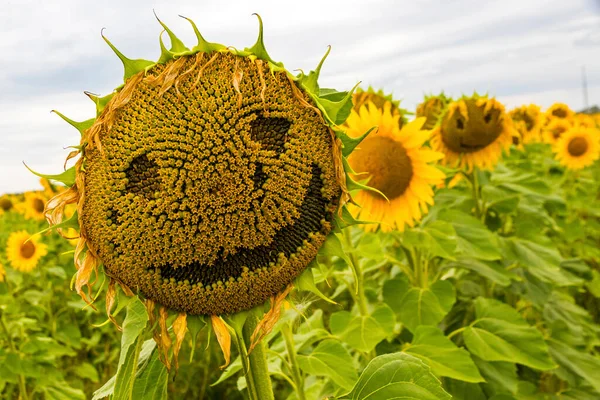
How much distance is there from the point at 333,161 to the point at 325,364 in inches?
40.4

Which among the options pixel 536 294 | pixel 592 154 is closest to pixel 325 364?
pixel 536 294

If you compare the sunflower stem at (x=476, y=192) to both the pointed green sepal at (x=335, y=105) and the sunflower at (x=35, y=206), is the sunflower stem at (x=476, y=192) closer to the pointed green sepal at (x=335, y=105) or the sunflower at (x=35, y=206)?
the pointed green sepal at (x=335, y=105)

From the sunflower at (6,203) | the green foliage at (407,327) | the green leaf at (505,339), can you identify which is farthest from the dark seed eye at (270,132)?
the sunflower at (6,203)

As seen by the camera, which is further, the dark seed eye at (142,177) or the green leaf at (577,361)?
the green leaf at (577,361)

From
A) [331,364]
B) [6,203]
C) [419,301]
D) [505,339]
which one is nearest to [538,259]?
[505,339]

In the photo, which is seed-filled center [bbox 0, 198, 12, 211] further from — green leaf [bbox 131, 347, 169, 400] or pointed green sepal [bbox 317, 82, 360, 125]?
pointed green sepal [bbox 317, 82, 360, 125]

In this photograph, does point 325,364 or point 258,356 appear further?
point 325,364

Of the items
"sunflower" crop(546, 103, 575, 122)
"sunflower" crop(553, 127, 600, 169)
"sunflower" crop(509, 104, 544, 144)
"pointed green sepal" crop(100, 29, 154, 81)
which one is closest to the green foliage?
"pointed green sepal" crop(100, 29, 154, 81)

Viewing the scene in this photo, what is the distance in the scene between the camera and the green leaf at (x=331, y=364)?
186 cm

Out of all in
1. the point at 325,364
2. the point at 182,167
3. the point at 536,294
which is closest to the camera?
the point at 182,167

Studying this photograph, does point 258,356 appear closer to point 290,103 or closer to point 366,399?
point 366,399

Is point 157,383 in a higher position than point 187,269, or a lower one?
lower

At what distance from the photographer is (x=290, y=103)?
43.5 inches

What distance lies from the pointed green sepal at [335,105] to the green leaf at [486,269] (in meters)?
2.03
